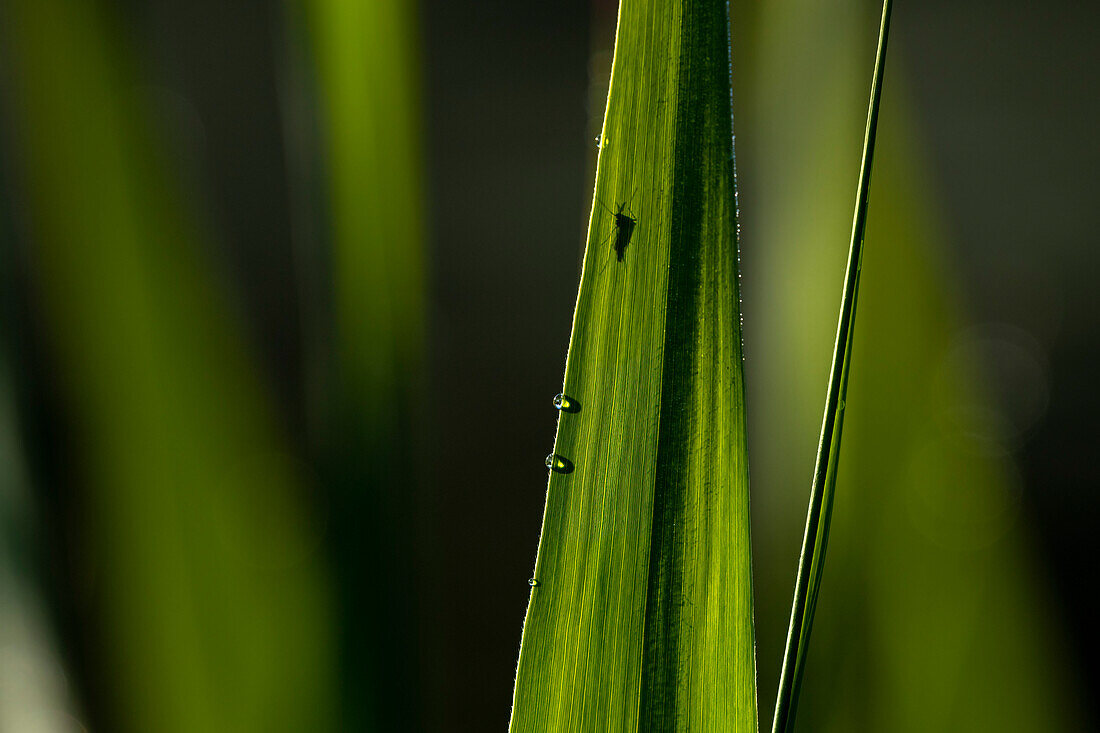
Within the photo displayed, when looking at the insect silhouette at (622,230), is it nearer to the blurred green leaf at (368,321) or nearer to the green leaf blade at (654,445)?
the green leaf blade at (654,445)

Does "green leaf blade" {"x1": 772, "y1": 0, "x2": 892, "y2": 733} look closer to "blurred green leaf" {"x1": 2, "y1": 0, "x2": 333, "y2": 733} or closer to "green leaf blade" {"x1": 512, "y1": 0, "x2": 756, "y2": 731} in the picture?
"green leaf blade" {"x1": 512, "y1": 0, "x2": 756, "y2": 731}

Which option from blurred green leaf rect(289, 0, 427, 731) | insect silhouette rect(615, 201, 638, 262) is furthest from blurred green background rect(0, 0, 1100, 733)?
insect silhouette rect(615, 201, 638, 262)

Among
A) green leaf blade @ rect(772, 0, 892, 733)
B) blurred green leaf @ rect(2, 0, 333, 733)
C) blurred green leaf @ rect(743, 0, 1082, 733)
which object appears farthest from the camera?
blurred green leaf @ rect(743, 0, 1082, 733)

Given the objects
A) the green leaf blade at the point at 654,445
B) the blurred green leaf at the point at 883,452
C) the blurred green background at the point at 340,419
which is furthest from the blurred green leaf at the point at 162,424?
the blurred green leaf at the point at 883,452

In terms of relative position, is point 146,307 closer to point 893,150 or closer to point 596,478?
point 596,478

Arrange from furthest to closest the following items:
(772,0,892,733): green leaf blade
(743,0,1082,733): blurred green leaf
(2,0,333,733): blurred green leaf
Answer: (743,0,1082,733): blurred green leaf < (2,0,333,733): blurred green leaf < (772,0,892,733): green leaf blade

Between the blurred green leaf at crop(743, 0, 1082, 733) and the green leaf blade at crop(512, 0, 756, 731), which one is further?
the blurred green leaf at crop(743, 0, 1082, 733)

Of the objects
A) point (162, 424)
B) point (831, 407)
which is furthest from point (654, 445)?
point (162, 424)

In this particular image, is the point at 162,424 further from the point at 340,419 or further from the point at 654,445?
the point at 654,445

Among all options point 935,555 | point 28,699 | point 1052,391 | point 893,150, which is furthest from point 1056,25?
point 28,699
